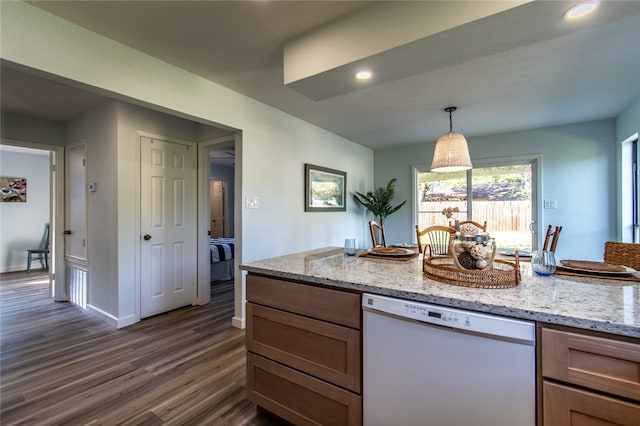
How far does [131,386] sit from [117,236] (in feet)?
5.02

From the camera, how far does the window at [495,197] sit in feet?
14.2

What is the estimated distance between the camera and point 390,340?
120 cm

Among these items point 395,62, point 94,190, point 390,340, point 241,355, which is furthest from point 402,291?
point 94,190

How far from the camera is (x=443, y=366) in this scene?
1083 millimetres

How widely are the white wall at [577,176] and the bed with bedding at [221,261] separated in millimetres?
4458

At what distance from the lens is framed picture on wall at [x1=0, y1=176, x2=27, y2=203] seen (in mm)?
5335

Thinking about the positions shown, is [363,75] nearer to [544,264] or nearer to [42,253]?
[544,264]

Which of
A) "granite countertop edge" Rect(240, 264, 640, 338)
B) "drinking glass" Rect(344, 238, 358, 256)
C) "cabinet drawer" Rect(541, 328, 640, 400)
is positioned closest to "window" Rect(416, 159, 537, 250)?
"drinking glass" Rect(344, 238, 358, 256)

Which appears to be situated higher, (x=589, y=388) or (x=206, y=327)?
(x=589, y=388)

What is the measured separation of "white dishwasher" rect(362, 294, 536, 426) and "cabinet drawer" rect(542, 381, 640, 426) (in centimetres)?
5

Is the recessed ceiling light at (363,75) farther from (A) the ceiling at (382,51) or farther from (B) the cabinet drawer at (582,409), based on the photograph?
(B) the cabinet drawer at (582,409)

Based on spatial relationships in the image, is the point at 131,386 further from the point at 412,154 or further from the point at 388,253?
the point at 412,154

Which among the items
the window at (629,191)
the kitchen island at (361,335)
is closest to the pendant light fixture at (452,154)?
the kitchen island at (361,335)

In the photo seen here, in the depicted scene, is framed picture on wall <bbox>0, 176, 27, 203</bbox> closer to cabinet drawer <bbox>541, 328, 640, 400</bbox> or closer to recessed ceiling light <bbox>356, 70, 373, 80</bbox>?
recessed ceiling light <bbox>356, 70, 373, 80</bbox>
